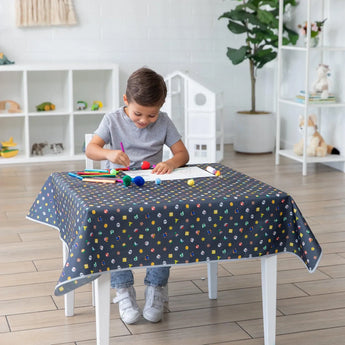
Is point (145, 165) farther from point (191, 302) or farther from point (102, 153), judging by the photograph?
point (191, 302)

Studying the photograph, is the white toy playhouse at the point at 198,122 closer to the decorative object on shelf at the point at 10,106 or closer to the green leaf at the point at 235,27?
the green leaf at the point at 235,27

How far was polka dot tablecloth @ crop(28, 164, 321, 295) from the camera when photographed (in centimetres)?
172

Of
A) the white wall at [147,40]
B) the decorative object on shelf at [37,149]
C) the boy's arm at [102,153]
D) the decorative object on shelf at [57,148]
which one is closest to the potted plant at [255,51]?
the white wall at [147,40]

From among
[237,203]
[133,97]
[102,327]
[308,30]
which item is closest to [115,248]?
[102,327]

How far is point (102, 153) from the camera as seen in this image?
2.24 m

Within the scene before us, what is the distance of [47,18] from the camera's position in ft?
17.1

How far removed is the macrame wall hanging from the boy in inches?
123

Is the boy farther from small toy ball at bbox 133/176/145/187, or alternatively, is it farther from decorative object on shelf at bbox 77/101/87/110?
decorative object on shelf at bbox 77/101/87/110

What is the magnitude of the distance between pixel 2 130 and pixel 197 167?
3361mm

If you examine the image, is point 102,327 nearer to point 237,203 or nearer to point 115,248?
point 115,248

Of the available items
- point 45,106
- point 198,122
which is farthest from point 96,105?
point 198,122

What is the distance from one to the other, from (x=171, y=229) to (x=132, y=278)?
0.47 metres

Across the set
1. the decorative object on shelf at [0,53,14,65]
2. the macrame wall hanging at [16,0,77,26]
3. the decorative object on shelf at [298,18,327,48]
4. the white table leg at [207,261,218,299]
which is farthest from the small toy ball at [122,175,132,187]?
the macrame wall hanging at [16,0,77,26]

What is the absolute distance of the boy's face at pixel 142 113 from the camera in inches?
86.1
